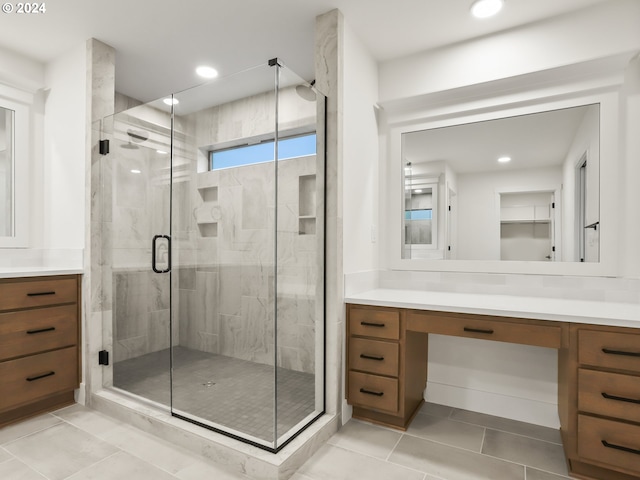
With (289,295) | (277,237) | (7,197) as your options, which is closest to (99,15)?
(7,197)

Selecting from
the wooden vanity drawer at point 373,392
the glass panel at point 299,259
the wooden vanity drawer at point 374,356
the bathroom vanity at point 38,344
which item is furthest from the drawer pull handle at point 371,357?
the bathroom vanity at point 38,344

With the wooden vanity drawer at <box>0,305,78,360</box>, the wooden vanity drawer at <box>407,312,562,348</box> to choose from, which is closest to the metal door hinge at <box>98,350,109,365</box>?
the wooden vanity drawer at <box>0,305,78,360</box>

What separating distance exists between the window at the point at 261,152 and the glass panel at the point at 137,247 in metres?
0.40

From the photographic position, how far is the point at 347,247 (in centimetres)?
220

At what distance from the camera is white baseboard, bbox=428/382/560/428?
217cm

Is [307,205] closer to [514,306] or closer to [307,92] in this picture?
[307,92]

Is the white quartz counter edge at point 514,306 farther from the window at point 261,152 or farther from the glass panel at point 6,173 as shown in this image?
the glass panel at point 6,173

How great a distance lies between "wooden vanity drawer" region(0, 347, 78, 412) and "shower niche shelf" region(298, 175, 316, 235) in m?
1.80

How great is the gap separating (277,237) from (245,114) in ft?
2.33

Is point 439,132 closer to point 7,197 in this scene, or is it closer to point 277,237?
point 277,237

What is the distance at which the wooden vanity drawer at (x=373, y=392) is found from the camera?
2.04 meters

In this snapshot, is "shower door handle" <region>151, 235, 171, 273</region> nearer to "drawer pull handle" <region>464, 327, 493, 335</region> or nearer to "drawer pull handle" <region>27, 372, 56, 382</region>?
"drawer pull handle" <region>27, 372, 56, 382</region>

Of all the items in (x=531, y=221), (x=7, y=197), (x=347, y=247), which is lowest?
(x=347, y=247)

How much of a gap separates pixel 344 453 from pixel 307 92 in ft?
6.49
